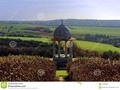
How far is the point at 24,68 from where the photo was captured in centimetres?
673

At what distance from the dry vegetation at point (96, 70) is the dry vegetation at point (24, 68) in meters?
0.29

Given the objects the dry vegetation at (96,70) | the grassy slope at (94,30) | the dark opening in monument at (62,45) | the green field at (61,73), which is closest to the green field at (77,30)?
the grassy slope at (94,30)

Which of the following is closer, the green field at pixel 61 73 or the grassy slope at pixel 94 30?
the grassy slope at pixel 94 30

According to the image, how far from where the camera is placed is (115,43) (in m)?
6.40

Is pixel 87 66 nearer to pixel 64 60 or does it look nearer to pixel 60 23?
pixel 64 60

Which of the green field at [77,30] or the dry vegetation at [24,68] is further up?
the green field at [77,30]

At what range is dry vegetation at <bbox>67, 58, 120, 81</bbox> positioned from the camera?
6590mm

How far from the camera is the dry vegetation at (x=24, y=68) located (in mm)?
6583

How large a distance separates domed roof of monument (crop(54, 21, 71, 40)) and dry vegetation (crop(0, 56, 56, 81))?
1.16ft

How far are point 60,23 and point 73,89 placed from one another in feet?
2.83

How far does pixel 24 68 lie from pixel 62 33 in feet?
2.45

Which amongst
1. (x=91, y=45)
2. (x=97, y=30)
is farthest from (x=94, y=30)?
(x=91, y=45)

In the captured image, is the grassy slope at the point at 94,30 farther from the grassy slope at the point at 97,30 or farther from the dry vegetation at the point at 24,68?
the dry vegetation at the point at 24,68

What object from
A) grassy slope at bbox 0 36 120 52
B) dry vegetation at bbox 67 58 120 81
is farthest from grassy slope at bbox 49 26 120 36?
dry vegetation at bbox 67 58 120 81
